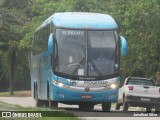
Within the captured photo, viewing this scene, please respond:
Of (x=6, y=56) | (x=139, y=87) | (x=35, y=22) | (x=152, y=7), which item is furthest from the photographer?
(x=6, y=56)

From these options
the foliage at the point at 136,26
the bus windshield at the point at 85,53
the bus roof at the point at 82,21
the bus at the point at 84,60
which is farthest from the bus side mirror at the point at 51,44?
the foliage at the point at 136,26

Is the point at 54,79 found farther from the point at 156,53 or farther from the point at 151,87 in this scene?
the point at 156,53

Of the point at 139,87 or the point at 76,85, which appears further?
the point at 139,87

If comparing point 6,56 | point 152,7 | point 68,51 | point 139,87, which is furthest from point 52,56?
point 6,56

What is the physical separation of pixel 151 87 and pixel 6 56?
38.5 metres

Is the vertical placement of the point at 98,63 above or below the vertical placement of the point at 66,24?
below

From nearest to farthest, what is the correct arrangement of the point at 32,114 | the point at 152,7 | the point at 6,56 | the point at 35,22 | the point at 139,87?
the point at 32,114
the point at 139,87
the point at 152,7
the point at 35,22
the point at 6,56

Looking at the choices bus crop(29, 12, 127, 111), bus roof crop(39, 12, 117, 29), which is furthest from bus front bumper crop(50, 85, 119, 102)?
bus roof crop(39, 12, 117, 29)

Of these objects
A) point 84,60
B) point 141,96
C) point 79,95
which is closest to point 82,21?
point 84,60

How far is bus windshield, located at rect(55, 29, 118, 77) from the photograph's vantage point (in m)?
21.9

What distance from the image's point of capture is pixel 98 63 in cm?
2209

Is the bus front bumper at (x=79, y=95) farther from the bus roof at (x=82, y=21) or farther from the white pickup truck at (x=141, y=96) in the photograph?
the white pickup truck at (x=141, y=96)

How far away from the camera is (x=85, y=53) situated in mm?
22062

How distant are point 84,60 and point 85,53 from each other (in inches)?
12.0
